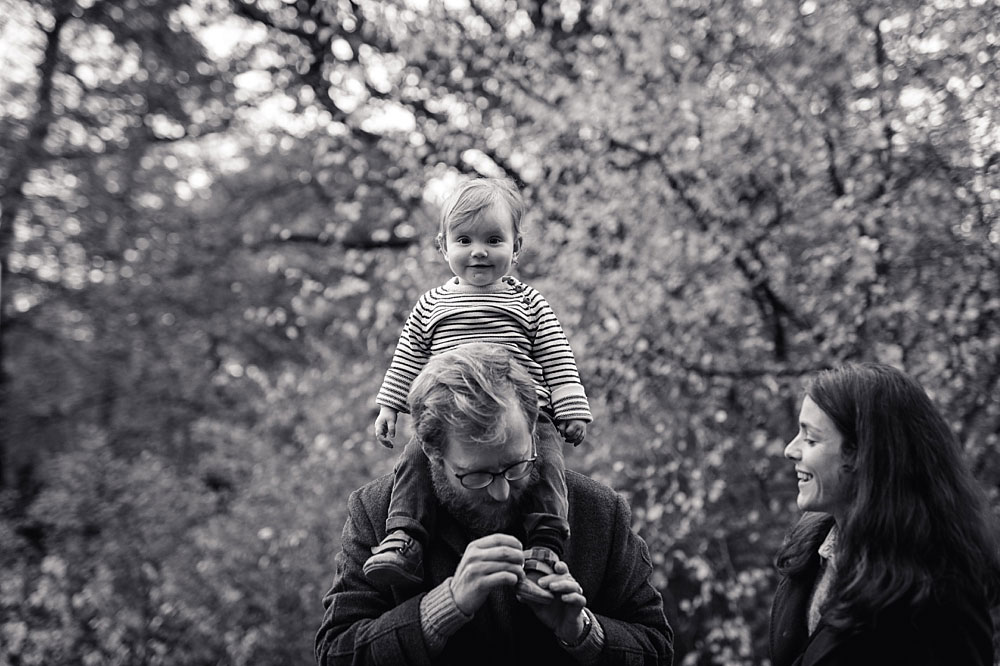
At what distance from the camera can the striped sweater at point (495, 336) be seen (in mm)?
2396

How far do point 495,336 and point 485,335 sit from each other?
0.08 ft

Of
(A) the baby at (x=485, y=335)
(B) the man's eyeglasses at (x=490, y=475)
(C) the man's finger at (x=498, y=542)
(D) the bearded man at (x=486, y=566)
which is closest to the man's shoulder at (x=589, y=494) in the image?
(D) the bearded man at (x=486, y=566)

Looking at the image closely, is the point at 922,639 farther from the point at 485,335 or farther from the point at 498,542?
the point at 485,335

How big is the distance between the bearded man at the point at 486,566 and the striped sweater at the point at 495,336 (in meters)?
0.14

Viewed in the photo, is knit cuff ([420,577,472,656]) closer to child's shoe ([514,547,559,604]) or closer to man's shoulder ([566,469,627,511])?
child's shoe ([514,547,559,604])

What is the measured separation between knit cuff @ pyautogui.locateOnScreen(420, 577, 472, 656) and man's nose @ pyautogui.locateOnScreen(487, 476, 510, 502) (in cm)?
22


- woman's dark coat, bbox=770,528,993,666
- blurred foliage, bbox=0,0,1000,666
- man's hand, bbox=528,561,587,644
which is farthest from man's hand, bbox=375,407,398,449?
blurred foliage, bbox=0,0,1000,666

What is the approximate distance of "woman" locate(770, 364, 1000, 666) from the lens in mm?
2164

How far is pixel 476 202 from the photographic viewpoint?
2414 mm

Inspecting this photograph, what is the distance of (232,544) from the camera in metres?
8.34

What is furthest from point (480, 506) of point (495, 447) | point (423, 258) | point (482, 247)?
point (423, 258)

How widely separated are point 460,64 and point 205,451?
564 centimetres

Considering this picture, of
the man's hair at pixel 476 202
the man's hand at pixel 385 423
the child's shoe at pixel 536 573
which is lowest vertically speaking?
the child's shoe at pixel 536 573

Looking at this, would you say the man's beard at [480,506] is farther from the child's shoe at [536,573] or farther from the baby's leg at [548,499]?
the child's shoe at [536,573]
